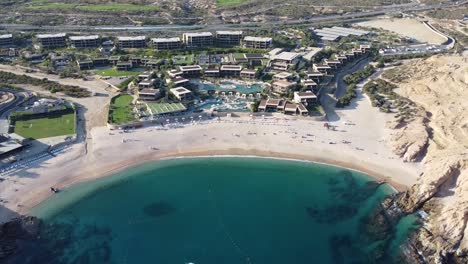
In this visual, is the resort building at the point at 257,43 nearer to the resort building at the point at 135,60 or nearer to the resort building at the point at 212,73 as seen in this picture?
the resort building at the point at 212,73

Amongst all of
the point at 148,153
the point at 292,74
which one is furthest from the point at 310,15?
the point at 148,153

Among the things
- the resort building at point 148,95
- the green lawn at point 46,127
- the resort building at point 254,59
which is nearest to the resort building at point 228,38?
the resort building at point 254,59

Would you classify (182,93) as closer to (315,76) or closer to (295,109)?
(295,109)

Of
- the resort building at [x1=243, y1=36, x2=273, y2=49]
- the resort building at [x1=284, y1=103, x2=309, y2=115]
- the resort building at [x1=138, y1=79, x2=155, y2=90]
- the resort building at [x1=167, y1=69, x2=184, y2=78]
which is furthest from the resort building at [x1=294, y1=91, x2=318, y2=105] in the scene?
the resort building at [x1=243, y1=36, x2=273, y2=49]

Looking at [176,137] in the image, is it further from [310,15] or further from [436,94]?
[310,15]

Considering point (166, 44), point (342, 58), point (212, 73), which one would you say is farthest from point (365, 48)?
point (166, 44)

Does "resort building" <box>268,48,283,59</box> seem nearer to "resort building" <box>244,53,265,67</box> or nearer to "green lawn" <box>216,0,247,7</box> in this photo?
"resort building" <box>244,53,265,67</box>
